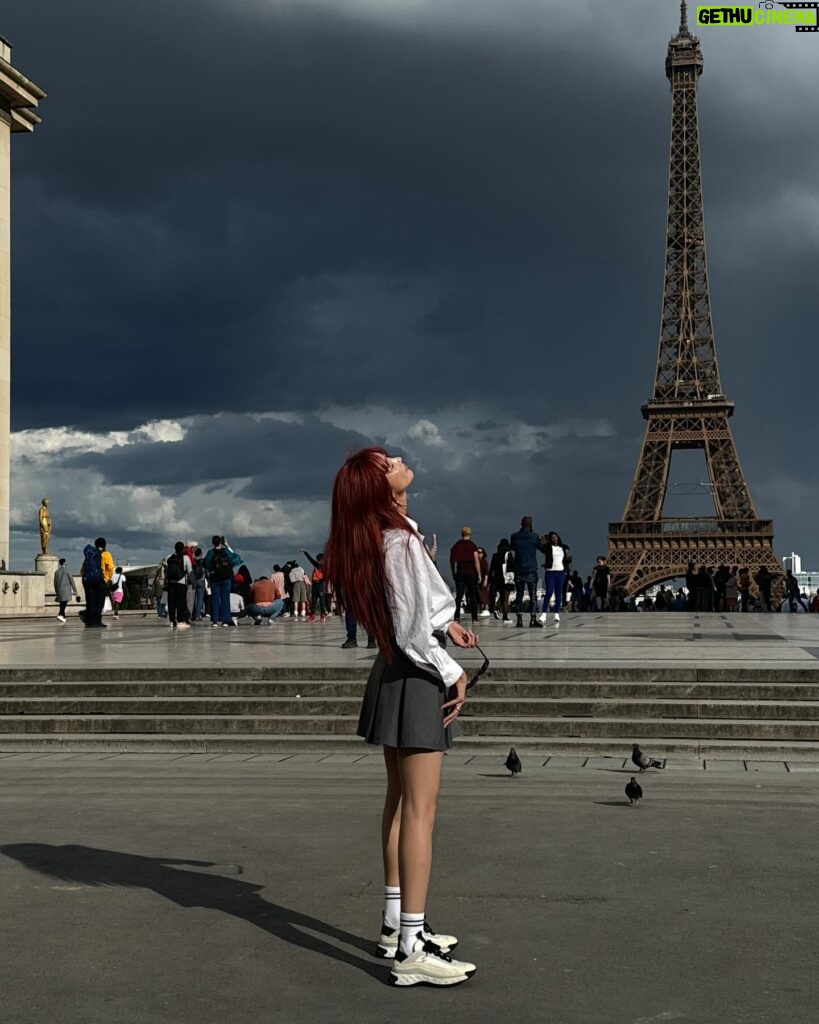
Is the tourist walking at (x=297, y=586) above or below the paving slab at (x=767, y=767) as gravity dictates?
above

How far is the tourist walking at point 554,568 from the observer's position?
24609 millimetres

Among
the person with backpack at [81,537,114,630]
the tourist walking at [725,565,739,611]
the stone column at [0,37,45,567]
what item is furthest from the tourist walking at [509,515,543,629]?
the stone column at [0,37,45,567]

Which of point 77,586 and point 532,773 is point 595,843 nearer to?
point 532,773

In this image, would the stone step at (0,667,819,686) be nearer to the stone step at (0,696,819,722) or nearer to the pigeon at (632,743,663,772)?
the stone step at (0,696,819,722)

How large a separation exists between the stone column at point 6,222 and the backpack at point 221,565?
63.4ft

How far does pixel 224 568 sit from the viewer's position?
24.5m

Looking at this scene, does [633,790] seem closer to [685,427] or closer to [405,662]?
[405,662]

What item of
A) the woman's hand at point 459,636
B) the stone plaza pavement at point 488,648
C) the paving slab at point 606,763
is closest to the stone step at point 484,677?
the stone plaza pavement at point 488,648

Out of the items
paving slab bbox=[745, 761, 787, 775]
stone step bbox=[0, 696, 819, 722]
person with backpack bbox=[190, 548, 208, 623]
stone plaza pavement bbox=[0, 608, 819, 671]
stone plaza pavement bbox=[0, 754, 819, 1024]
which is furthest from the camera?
person with backpack bbox=[190, 548, 208, 623]

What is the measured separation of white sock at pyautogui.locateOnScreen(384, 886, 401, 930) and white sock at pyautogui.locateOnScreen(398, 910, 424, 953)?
198 mm

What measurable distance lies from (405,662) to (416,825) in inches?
22.1

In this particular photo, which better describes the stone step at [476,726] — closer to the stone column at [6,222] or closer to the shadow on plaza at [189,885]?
the shadow on plaza at [189,885]

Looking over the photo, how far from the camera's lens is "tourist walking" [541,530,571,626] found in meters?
24.6

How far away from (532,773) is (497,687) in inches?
105
